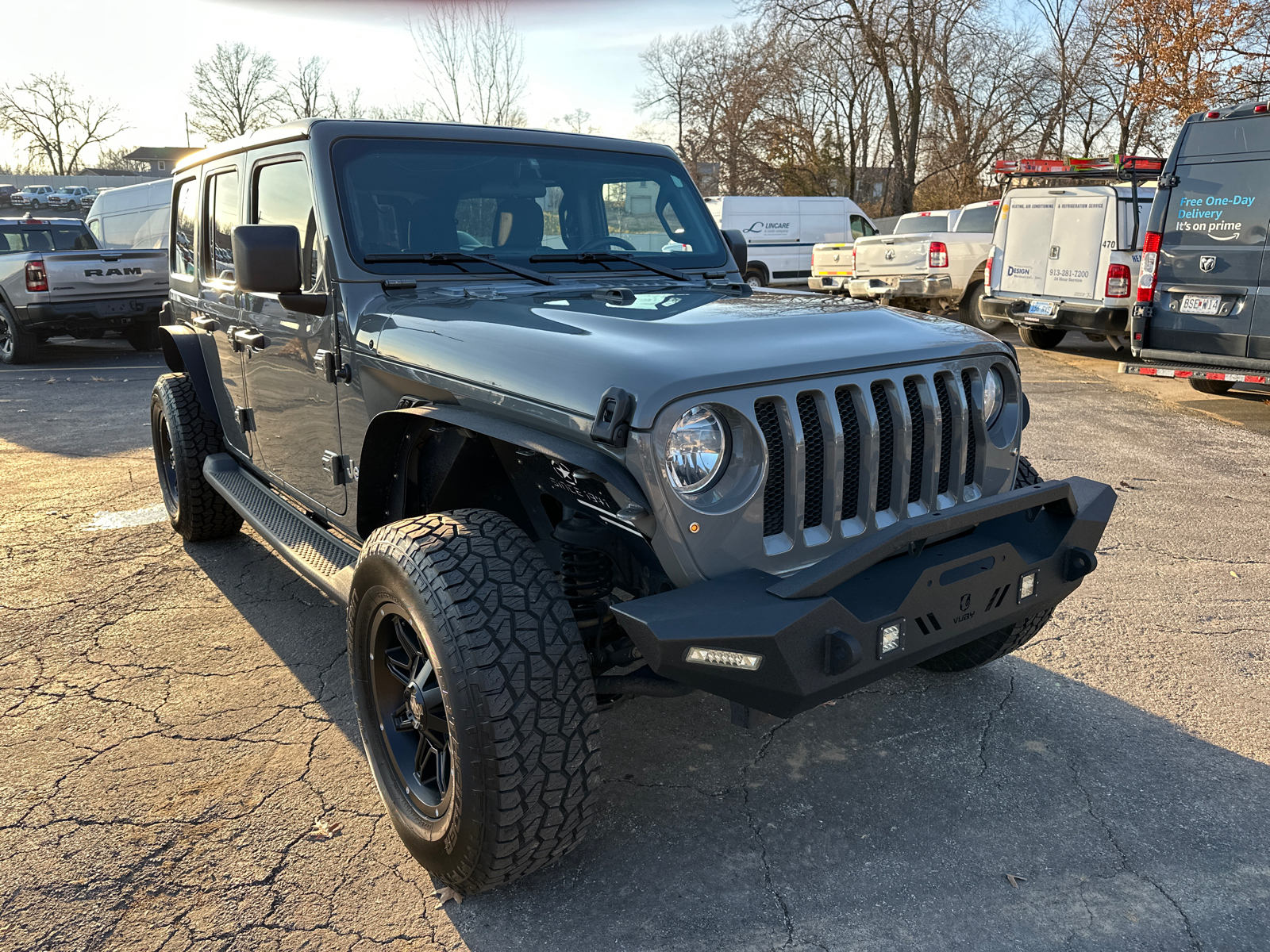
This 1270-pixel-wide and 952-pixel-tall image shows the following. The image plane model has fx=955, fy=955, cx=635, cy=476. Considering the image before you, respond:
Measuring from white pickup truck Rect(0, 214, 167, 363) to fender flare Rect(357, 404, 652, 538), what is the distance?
1009 cm

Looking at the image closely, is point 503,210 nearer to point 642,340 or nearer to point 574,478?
point 642,340

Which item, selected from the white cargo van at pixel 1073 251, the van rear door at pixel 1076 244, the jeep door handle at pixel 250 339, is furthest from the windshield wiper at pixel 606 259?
the van rear door at pixel 1076 244

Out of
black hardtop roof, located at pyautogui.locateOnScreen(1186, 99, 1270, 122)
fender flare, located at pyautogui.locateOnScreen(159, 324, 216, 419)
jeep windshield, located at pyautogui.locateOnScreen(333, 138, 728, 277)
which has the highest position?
black hardtop roof, located at pyautogui.locateOnScreen(1186, 99, 1270, 122)

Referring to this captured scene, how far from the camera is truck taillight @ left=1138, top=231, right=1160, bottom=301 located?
834 cm

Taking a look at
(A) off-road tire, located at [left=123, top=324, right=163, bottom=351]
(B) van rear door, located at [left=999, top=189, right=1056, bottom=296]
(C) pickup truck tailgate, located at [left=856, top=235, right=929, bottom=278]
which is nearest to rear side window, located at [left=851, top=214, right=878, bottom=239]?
(C) pickup truck tailgate, located at [left=856, top=235, right=929, bottom=278]

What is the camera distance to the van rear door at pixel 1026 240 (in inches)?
459

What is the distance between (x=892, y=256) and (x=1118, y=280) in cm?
408

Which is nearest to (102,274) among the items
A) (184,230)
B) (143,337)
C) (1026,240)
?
(143,337)

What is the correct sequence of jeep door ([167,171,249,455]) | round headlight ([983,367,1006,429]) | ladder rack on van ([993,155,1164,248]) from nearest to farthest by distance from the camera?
round headlight ([983,367,1006,429])
jeep door ([167,171,249,455])
ladder rack on van ([993,155,1164,248])

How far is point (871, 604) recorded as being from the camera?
2.25 meters

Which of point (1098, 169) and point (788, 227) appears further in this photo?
point (788, 227)

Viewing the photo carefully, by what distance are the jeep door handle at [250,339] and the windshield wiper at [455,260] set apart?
2.85ft

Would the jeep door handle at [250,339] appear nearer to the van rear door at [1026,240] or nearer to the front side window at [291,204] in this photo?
the front side window at [291,204]

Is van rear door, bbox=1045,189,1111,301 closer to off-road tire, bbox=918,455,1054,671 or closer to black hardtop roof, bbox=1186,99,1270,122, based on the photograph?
black hardtop roof, bbox=1186,99,1270,122
